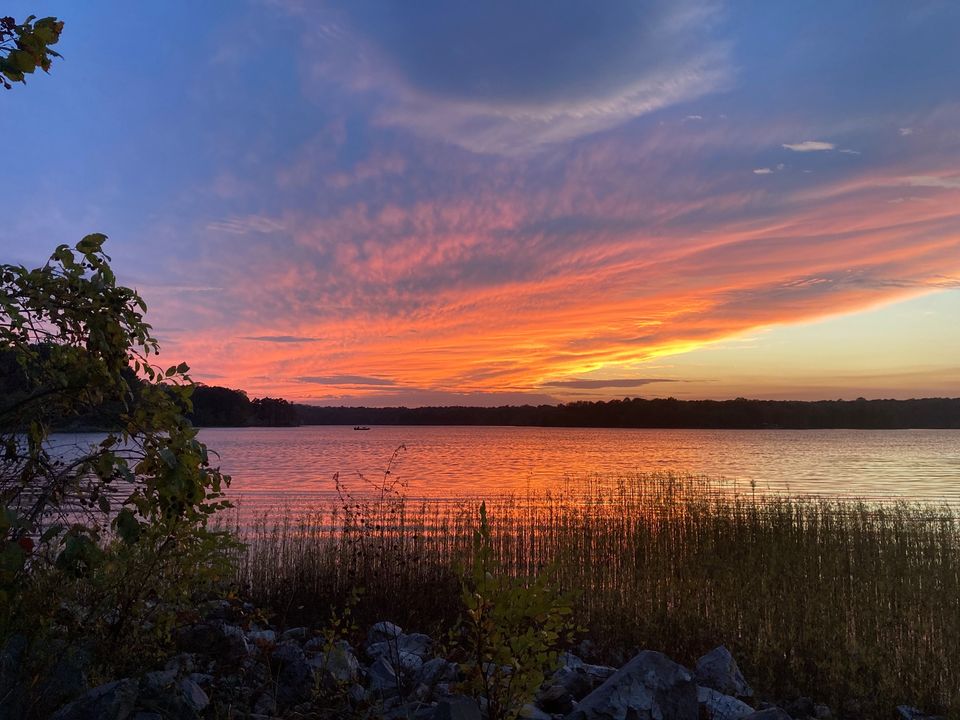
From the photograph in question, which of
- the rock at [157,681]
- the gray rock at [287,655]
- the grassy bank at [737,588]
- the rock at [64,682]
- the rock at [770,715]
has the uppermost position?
the rock at [64,682]

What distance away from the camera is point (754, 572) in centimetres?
1084

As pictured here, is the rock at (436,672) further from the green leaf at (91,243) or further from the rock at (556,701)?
the green leaf at (91,243)

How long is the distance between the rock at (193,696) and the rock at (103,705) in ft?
1.32

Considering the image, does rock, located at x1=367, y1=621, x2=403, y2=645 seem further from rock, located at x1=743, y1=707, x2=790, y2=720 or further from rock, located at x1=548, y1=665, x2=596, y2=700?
rock, located at x1=743, y1=707, x2=790, y2=720

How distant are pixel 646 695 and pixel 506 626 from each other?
1.96 meters

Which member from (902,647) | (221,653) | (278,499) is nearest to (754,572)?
(902,647)

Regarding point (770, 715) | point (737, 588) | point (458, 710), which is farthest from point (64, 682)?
point (737, 588)

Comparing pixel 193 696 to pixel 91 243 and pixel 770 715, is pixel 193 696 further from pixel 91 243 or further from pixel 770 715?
pixel 770 715

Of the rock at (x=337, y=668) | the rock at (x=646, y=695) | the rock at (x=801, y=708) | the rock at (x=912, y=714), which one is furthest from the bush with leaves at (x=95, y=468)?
the rock at (x=912, y=714)

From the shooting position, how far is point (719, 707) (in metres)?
5.77

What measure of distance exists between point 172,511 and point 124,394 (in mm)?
904

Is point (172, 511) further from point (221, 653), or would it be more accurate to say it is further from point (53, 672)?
point (221, 653)

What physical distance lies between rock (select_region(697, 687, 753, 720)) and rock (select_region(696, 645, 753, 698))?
0.58m

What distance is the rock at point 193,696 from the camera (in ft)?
14.7
